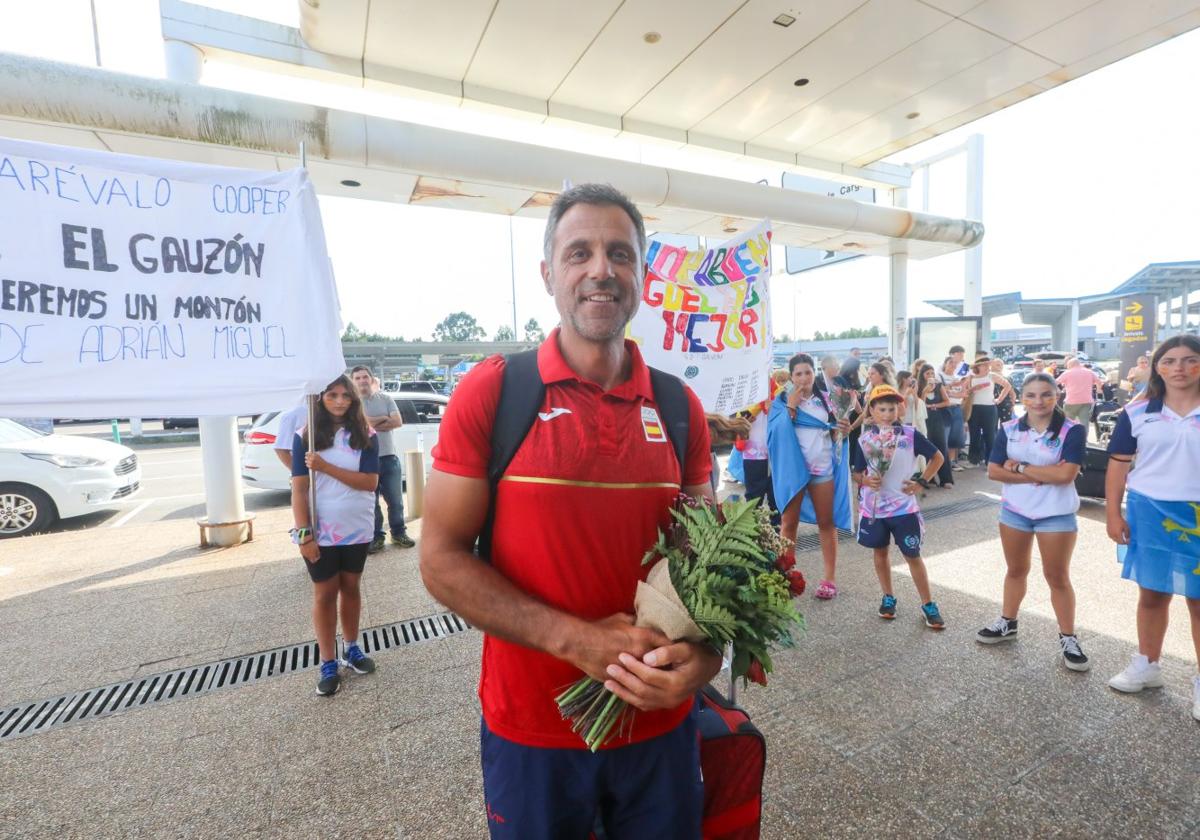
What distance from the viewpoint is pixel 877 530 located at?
4297 millimetres

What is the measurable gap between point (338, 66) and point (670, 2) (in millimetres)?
3443

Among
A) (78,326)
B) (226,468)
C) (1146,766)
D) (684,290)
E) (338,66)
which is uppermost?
(338,66)

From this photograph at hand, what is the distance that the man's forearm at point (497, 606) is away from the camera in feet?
4.34

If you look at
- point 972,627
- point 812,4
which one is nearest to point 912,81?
point 812,4

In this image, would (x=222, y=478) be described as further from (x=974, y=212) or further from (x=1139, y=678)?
(x=974, y=212)

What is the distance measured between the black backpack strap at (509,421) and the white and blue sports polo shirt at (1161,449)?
12.5 ft

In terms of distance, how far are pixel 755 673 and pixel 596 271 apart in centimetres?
119

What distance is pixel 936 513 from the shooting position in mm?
7191

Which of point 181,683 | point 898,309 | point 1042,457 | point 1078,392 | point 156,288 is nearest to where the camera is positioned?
point 156,288

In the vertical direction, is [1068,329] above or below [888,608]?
above

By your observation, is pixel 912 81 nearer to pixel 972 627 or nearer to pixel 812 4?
pixel 812 4

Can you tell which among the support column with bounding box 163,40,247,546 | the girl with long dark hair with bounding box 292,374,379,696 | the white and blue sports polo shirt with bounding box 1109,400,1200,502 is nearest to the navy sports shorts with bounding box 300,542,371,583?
the girl with long dark hair with bounding box 292,374,379,696

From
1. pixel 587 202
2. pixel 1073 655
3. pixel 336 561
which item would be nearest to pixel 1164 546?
pixel 1073 655

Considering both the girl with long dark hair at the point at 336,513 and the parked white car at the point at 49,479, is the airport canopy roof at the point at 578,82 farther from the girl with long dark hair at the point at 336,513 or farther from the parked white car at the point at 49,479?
the parked white car at the point at 49,479
